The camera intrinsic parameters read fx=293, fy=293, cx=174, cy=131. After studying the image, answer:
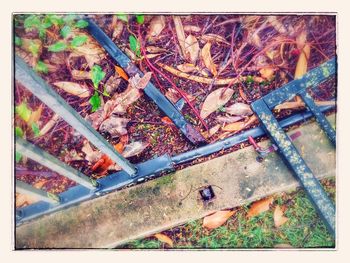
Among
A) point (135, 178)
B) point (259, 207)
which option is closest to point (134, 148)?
point (135, 178)

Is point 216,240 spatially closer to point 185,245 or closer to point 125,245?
point 185,245

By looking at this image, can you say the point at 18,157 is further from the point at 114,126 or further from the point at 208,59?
the point at 208,59

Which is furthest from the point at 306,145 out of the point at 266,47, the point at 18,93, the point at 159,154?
the point at 18,93

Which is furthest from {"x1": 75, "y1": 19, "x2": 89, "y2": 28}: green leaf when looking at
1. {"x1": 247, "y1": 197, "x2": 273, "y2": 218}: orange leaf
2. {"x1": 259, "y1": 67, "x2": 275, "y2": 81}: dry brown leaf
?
{"x1": 247, "y1": 197, "x2": 273, "y2": 218}: orange leaf

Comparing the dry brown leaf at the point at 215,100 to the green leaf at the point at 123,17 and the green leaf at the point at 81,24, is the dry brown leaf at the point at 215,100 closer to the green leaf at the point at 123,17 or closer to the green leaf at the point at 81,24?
the green leaf at the point at 123,17

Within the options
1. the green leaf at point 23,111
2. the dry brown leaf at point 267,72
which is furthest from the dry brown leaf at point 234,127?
the green leaf at point 23,111

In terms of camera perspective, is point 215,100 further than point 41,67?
Yes
